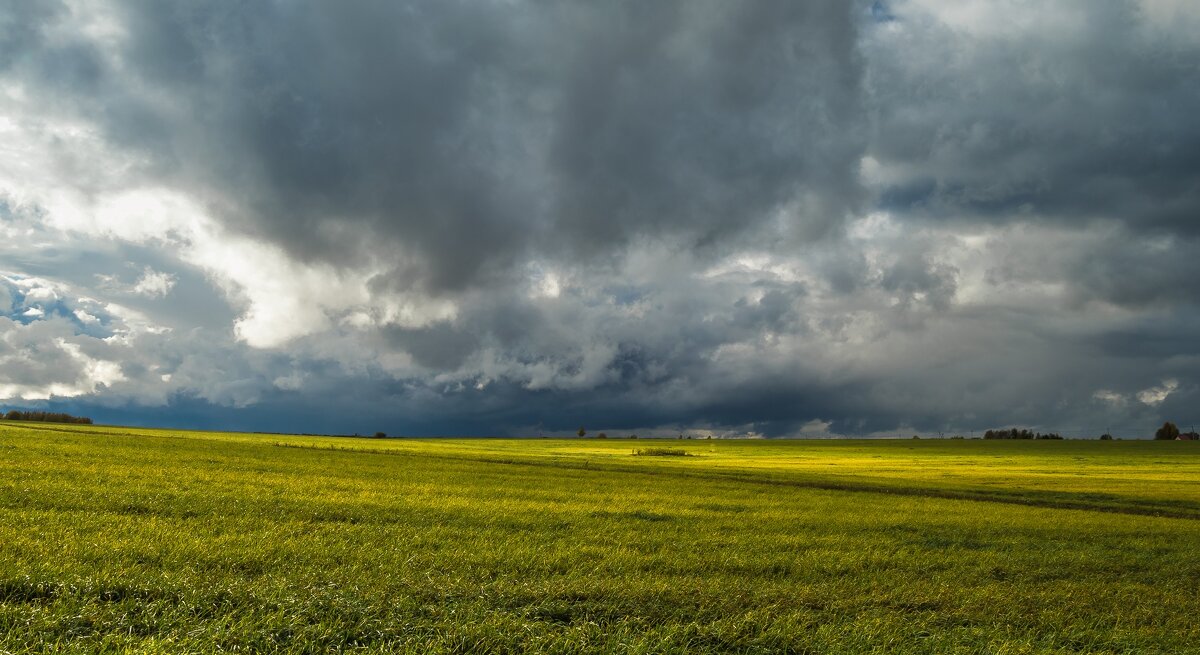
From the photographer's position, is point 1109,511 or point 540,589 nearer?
point 540,589

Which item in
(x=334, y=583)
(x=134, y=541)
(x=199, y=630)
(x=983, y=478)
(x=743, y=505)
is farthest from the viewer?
(x=983, y=478)

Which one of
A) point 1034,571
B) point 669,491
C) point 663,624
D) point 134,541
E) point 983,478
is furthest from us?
point 983,478

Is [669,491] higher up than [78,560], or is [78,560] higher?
[78,560]

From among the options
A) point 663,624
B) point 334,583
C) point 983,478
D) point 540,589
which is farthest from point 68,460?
point 983,478

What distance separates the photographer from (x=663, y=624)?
281 inches

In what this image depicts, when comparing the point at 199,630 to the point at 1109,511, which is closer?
the point at 199,630

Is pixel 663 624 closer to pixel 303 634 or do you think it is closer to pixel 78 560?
pixel 303 634

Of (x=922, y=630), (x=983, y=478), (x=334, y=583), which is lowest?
(x=983, y=478)

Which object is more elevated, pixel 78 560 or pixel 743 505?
pixel 78 560

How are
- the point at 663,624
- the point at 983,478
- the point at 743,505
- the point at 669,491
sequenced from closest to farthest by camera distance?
the point at 663,624 → the point at 743,505 → the point at 669,491 → the point at 983,478

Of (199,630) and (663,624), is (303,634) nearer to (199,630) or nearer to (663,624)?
(199,630)

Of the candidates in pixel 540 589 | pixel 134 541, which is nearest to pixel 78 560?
pixel 134 541

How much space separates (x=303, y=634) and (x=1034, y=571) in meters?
12.4

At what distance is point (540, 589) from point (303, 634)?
9.54 ft
